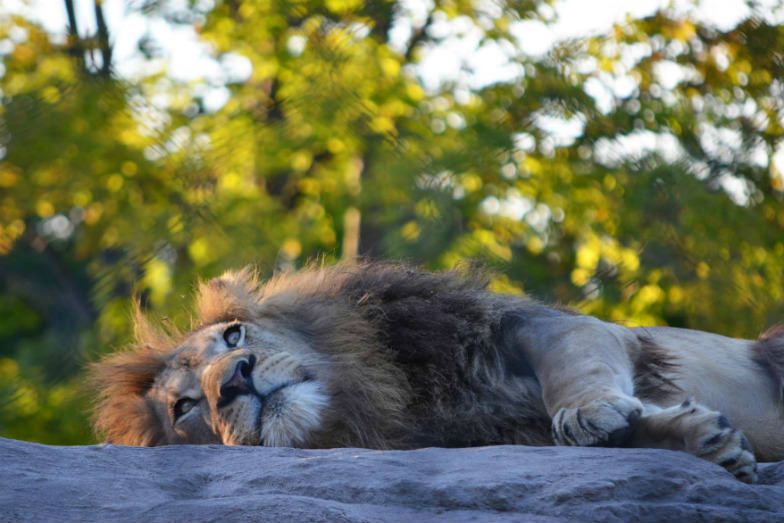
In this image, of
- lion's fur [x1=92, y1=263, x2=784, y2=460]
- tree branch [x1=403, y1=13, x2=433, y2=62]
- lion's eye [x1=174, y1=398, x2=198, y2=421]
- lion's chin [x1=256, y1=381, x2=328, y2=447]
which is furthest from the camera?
tree branch [x1=403, y1=13, x2=433, y2=62]

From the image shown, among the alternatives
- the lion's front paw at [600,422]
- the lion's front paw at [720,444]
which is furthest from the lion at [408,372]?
the lion's front paw at [720,444]

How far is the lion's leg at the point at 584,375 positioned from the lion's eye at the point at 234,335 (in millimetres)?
766

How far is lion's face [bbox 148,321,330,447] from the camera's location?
251 cm

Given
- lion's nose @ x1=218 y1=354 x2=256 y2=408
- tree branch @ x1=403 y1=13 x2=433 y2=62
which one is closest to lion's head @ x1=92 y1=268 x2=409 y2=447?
lion's nose @ x1=218 y1=354 x2=256 y2=408

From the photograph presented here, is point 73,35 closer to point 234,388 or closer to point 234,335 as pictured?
point 234,335

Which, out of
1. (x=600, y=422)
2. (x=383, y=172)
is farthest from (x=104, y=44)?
(x=600, y=422)

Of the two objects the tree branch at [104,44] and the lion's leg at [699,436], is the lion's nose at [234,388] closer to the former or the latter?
the lion's leg at [699,436]

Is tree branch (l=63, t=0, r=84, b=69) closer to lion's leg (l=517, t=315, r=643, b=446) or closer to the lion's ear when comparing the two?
the lion's ear

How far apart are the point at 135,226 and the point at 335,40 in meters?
1.68

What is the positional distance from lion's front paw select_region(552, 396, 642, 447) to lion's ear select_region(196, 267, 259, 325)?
1.17 m

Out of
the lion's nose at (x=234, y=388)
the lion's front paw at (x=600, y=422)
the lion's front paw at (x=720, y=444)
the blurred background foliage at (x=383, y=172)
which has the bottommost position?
the blurred background foliage at (x=383, y=172)

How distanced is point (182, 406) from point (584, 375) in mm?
1102

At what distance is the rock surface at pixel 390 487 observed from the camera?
64.5 inches

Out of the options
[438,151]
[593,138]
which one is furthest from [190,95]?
[593,138]
